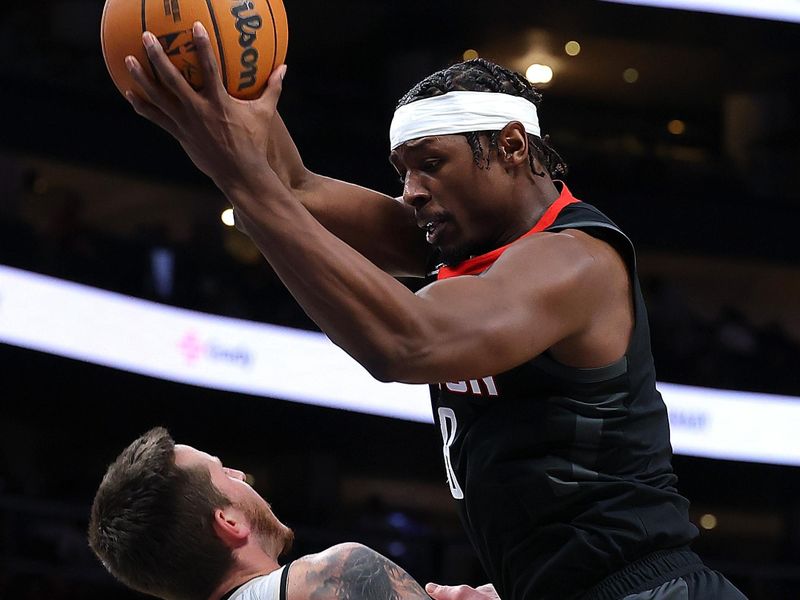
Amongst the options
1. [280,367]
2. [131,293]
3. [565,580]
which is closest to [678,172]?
[280,367]

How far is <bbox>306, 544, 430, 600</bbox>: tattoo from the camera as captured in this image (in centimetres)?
232

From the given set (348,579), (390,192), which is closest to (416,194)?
(348,579)

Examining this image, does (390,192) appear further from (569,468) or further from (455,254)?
(569,468)

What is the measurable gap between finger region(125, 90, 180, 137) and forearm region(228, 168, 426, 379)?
0.16 meters

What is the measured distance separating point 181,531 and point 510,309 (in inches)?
39.0

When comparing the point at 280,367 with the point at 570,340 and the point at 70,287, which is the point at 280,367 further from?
the point at 570,340

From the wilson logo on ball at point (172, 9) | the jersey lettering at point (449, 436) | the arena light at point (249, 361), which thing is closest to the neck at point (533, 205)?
the jersey lettering at point (449, 436)

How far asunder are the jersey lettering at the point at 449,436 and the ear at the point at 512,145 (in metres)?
0.54

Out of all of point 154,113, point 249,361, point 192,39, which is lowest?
point 249,361

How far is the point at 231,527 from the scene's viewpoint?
8.27 feet

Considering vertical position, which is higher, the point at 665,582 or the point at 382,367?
the point at 382,367

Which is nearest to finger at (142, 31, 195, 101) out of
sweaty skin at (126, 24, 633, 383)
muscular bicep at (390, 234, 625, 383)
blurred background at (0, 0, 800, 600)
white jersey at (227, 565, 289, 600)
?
sweaty skin at (126, 24, 633, 383)

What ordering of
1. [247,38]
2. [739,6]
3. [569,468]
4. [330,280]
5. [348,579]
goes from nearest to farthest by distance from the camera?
[330,280]
[247,38]
[569,468]
[348,579]
[739,6]

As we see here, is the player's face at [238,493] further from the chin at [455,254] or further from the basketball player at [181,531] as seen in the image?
the chin at [455,254]
